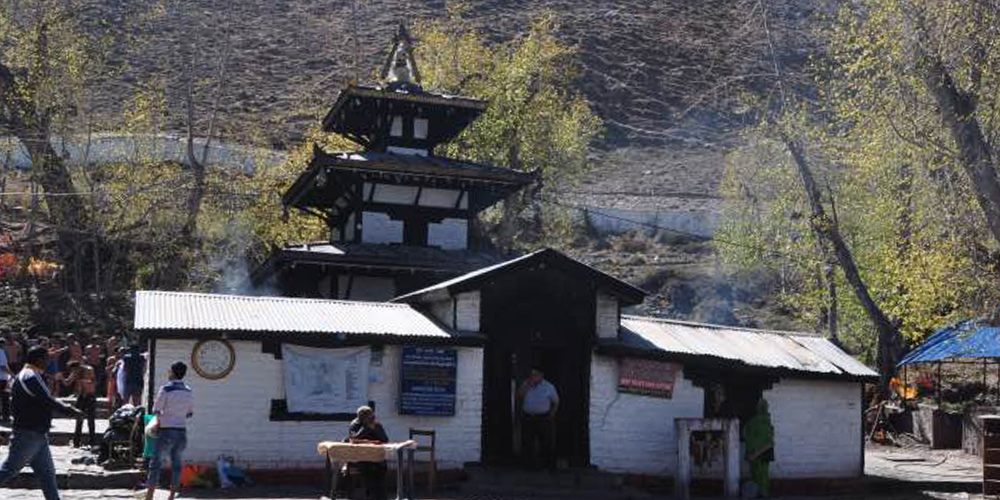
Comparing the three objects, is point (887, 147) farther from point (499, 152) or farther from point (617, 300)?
point (499, 152)

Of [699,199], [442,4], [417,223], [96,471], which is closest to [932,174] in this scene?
[417,223]

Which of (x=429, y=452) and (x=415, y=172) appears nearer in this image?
(x=429, y=452)

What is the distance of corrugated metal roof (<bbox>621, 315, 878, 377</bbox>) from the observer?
23.4 m

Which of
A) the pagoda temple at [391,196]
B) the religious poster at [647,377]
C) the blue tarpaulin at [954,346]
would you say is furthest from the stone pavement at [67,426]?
the blue tarpaulin at [954,346]

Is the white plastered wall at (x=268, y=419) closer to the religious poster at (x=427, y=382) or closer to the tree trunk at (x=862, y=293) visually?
the religious poster at (x=427, y=382)

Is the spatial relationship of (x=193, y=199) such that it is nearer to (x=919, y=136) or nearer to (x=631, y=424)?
(x=631, y=424)

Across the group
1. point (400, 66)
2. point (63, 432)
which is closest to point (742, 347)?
point (400, 66)

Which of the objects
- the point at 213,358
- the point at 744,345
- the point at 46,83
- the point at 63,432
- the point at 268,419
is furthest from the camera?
the point at 46,83

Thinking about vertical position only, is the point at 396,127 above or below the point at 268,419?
above

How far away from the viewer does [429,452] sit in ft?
69.4

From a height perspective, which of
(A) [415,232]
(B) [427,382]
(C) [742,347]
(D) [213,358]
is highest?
(A) [415,232]

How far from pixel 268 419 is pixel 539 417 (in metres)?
4.21

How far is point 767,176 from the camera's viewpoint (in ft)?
141

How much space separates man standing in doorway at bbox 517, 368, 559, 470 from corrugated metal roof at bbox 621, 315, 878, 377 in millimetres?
1975
